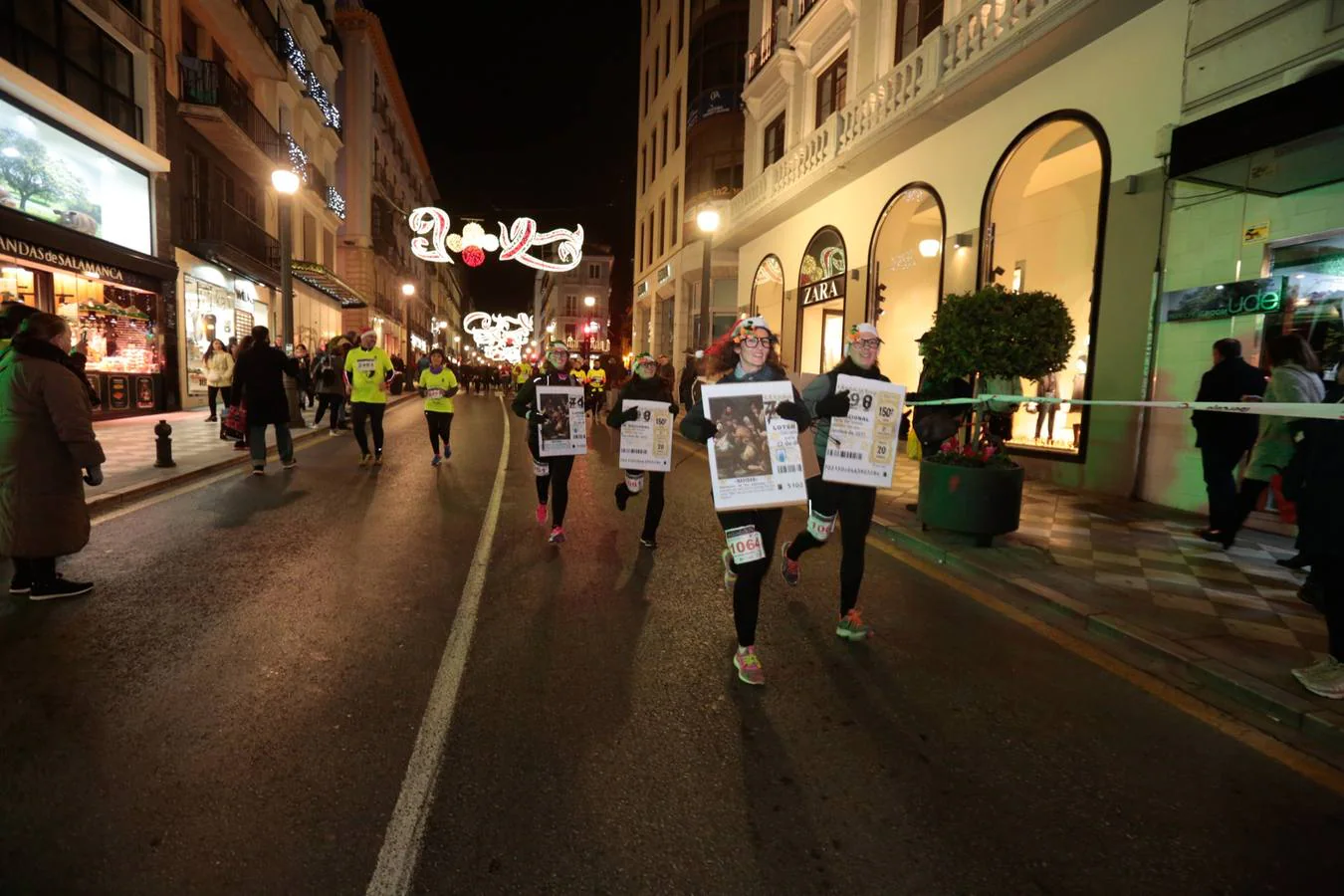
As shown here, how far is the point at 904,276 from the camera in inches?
611

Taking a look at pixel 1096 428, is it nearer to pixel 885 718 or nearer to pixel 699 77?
pixel 885 718

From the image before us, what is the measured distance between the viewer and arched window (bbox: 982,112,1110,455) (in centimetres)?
1155

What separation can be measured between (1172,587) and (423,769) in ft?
18.0

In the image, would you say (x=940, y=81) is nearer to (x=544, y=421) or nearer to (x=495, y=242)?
(x=544, y=421)

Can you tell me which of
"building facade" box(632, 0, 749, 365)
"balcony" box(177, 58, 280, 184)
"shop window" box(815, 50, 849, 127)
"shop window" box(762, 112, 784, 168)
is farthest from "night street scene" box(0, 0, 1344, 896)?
"building facade" box(632, 0, 749, 365)

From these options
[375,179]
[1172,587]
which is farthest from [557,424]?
[375,179]

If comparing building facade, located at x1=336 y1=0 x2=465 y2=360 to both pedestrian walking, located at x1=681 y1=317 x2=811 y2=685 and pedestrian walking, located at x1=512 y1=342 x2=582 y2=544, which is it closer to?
pedestrian walking, located at x1=512 y1=342 x2=582 y2=544

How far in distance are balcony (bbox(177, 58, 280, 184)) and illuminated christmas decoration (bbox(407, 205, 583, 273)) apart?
24.0ft

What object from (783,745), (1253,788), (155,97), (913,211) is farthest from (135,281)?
(1253,788)

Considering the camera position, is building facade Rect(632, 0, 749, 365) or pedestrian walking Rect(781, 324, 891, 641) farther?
building facade Rect(632, 0, 749, 365)

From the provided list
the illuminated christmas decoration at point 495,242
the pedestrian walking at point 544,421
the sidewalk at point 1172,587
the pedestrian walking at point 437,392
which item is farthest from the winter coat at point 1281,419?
the illuminated christmas decoration at point 495,242

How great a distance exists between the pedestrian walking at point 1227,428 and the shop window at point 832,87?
40.1 feet

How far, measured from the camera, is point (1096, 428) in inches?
386

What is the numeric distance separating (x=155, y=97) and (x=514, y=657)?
822 inches
